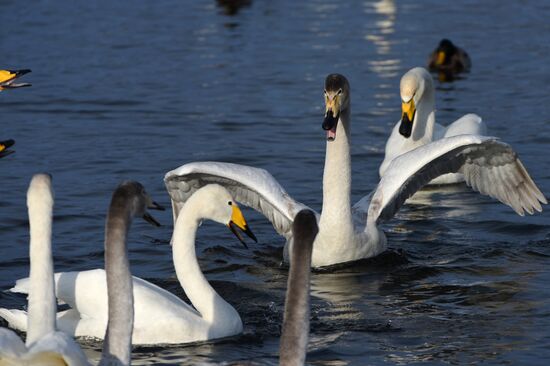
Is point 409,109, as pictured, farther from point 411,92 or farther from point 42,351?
point 42,351

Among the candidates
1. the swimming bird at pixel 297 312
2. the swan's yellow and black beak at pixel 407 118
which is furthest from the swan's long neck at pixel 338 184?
the swimming bird at pixel 297 312

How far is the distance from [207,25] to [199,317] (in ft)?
56.0

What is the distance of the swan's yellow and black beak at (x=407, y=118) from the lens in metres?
13.3

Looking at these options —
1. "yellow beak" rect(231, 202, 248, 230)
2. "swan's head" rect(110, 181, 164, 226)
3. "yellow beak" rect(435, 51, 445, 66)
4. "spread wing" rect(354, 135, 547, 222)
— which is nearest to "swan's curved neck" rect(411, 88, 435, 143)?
"spread wing" rect(354, 135, 547, 222)

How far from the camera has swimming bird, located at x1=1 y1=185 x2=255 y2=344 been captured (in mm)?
9055

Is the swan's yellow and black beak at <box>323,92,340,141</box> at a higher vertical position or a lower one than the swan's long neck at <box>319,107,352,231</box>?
higher

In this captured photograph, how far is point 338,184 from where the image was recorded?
38.0ft

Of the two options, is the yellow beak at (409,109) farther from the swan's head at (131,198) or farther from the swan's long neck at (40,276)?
the swan's long neck at (40,276)

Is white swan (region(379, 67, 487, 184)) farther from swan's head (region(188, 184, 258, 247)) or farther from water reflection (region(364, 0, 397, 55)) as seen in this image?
water reflection (region(364, 0, 397, 55))

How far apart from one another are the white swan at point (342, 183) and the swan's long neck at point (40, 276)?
11.2 feet

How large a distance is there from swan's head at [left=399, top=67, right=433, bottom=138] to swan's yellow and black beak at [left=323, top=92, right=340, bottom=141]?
1.90 metres

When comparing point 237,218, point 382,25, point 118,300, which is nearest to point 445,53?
point 382,25

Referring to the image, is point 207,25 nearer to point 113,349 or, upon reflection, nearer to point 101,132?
point 101,132

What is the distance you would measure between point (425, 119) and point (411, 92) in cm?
124
